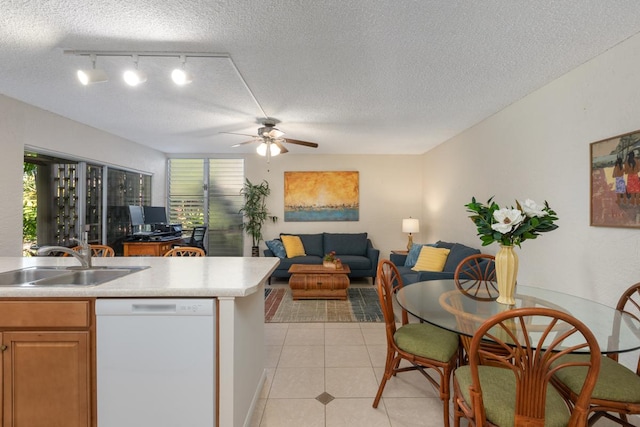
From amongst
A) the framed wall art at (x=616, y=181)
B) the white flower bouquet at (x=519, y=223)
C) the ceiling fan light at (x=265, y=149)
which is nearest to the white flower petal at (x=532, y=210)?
the white flower bouquet at (x=519, y=223)

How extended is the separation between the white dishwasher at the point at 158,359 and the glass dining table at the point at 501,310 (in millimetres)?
1138

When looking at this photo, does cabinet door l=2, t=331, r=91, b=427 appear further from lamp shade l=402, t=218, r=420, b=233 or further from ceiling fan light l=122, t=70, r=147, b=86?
lamp shade l=402, t=218, r=420, b=233

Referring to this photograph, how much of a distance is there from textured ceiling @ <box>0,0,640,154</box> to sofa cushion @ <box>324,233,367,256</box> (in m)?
2.57

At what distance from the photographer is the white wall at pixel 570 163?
6.54 ft

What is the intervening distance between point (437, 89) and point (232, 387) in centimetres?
291

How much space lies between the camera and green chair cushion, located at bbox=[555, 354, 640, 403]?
1323 millimetres

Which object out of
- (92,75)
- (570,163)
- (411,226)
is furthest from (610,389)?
(411,226)

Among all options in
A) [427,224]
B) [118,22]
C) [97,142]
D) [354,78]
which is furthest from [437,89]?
[97,142]

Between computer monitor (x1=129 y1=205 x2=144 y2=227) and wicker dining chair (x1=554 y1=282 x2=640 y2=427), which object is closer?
wicker dining chair (x1=554 y1=282 x2=640 y2=427)

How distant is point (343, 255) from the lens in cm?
551

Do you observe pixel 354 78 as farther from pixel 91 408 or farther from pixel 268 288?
pixel 268 288

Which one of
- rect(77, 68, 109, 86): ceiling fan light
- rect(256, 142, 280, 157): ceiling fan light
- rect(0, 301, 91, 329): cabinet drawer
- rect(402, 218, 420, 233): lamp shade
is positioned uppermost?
rect(77, 68, 109, 86): ceiling fan light

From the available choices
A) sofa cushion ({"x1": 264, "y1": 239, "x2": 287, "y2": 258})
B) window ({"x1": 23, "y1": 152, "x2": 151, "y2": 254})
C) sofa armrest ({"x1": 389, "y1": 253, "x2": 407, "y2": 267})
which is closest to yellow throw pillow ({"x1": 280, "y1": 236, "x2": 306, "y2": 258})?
sofa cushion ({"x1": 264, "y1": 239, "x2": 287, "y2": 258})

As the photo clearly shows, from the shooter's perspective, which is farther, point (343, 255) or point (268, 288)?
point (343, 255)
